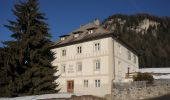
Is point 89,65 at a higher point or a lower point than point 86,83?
higher

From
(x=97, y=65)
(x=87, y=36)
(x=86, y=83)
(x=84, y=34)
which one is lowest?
(x=86, y=83)

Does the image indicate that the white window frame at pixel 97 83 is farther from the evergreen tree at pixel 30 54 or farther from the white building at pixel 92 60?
the evergreen tree at pixel 30 54

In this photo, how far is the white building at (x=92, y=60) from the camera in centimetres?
3819

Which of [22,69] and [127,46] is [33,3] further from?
[127,46]

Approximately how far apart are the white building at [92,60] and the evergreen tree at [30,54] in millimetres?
9295

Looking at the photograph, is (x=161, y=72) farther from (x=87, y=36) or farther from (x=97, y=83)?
(x=87, y=36)

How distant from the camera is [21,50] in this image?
2889 cm

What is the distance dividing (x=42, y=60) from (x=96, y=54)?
11.4 meters

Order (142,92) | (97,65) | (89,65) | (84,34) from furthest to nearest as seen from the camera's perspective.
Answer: (84,34)
(89,65)
(97,65)
(142,92)

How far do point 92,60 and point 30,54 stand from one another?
42.0 feet

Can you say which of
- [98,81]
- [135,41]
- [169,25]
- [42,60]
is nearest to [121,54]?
[98,81]

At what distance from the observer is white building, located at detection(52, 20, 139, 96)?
38.2 metres

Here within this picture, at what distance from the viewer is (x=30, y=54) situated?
29.6 m

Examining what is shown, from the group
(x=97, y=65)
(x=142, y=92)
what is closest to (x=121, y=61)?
(x=97, y=65)
